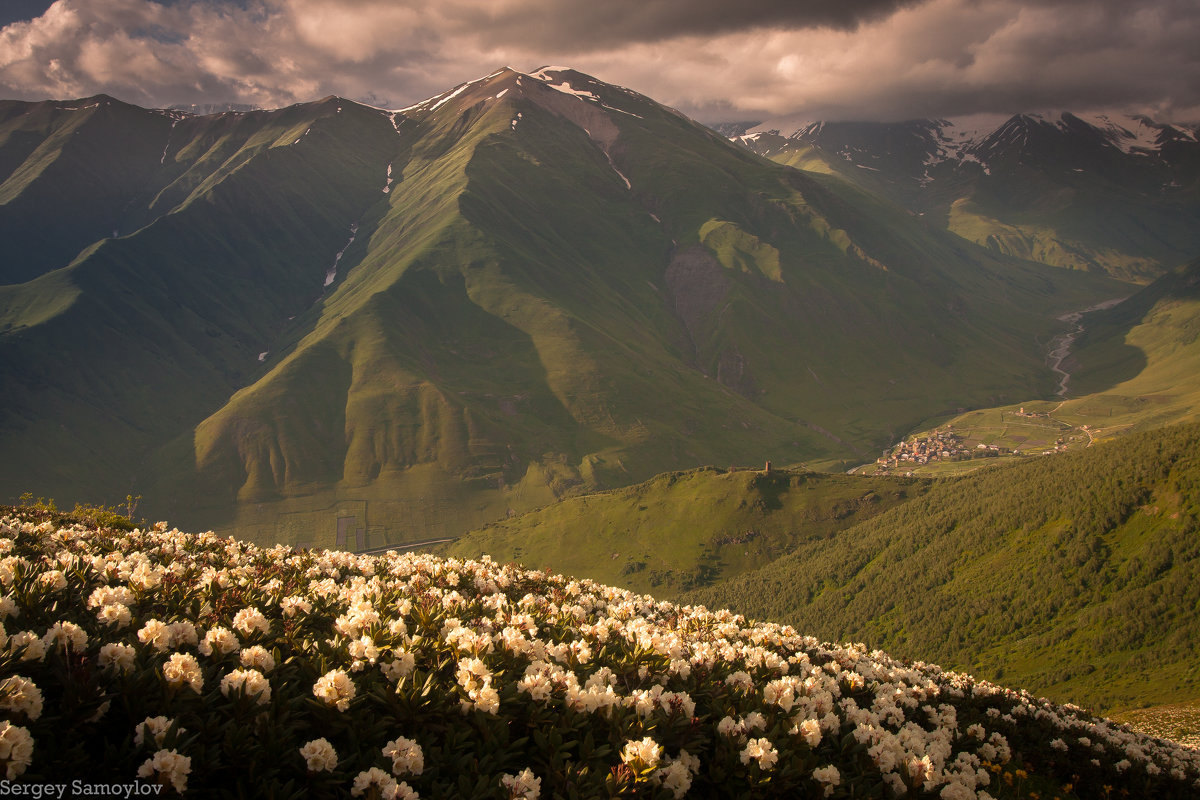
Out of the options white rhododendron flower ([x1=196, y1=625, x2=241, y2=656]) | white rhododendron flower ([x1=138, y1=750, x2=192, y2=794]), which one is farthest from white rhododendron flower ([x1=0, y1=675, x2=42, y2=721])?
white rhododendron flower ([x1=196, y1=625, x2=241, y2=656])

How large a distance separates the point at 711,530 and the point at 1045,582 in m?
80.6

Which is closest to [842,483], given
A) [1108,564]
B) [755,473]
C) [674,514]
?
[755,473]

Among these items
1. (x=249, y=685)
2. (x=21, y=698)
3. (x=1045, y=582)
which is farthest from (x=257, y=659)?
(x=1045, y=582)

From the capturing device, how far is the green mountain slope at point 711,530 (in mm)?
172375

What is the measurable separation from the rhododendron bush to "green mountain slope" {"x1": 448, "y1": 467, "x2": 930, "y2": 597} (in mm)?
151183

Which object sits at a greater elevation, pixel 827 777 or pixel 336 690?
pixel 336 690

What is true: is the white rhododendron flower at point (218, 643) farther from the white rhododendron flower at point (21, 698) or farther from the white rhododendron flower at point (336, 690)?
the white rhododendron flower at point (21, 698)

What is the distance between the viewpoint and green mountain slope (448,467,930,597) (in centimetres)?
17238

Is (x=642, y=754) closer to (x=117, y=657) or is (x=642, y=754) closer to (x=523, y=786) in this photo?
(x=523, y=786)

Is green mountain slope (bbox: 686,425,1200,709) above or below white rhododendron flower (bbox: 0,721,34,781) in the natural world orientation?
below

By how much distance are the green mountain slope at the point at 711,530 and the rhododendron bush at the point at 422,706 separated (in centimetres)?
15118

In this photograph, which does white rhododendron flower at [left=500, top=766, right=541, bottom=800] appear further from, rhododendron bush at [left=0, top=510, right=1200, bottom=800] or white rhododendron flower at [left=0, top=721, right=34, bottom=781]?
white rhododendron flower at [left=0, top=721, right=34, bottom=781]

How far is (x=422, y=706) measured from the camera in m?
10.5

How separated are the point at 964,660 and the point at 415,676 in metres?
128
